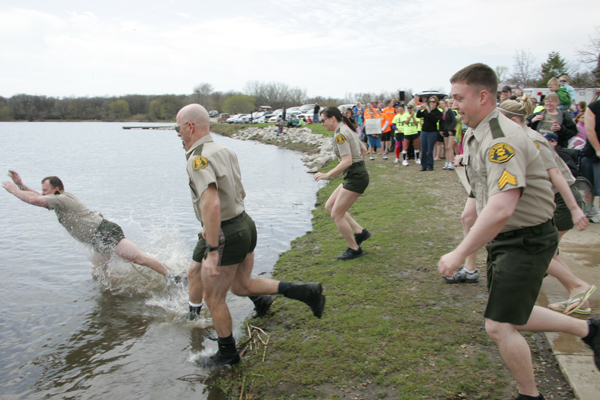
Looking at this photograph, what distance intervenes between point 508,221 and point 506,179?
0.37m

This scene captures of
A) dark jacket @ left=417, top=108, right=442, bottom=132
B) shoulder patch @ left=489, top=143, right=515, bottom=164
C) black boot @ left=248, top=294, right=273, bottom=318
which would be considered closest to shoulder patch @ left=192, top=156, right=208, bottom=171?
black boot @ left=248, top=294, right=273, bottom=318

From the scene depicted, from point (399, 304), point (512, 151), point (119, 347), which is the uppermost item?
point (512, 151)

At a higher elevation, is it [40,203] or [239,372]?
[40,203]

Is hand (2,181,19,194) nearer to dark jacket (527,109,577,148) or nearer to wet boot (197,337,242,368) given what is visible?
wet boot (197,337,242,368)

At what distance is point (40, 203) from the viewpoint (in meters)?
5.76

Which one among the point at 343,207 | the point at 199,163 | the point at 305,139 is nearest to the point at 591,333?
the point at 199,163

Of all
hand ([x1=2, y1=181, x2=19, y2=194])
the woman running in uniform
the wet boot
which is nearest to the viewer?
the wet boot

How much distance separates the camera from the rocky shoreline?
1931 centimetres

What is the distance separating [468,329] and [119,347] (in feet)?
12.5

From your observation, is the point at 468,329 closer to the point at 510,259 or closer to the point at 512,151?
the point at 510,259

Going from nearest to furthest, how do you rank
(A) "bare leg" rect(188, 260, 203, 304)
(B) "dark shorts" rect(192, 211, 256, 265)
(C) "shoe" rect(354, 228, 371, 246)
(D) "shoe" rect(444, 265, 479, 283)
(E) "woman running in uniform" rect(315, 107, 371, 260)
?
(B) "dark shorts" rect(192, 211, 256, 265) < (A) "bare leg" rect(188, 260, 203, 304) < (D) "shoe" rect(444, 265, 479, 283) < (E) "woman running in uniform" rect(315, 107, 371, 260) < (C) "shoe" rect(354, 228, 371, 246)

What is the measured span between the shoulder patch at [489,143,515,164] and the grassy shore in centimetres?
177

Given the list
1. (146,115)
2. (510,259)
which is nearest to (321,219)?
(510,259)

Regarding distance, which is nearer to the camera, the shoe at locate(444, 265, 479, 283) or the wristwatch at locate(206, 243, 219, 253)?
the wristwatch at locate(206, 243, 219, 253)
